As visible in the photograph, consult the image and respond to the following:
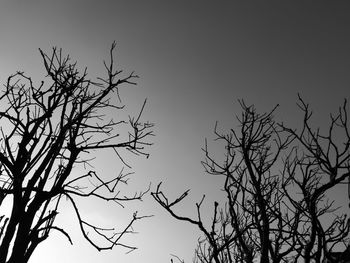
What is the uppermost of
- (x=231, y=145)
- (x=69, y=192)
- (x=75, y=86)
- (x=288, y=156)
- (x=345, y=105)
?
(x=75, y=86)

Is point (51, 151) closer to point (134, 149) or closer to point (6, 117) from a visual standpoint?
point (6, 117)

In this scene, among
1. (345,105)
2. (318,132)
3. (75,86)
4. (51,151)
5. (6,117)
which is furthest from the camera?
(75,86)

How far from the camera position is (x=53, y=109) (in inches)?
184

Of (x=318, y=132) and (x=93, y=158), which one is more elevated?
(x=93, y=158)

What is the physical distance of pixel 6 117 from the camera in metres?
4.58

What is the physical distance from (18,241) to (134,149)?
249 centimetres

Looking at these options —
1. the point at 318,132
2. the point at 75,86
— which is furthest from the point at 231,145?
the point at 75,86

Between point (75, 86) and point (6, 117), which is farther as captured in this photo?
point (75, 86)

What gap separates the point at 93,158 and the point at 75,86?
1455mm

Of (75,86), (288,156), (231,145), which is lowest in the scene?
(288,156)

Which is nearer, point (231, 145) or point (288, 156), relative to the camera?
point (288, 156)

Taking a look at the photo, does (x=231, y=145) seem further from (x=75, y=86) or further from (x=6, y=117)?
(x=6, y=117)

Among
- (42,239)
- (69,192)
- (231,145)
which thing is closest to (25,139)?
(69,192)

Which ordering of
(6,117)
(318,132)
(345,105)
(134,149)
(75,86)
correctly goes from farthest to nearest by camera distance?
(134,149) → (75,86) → (6,117) → (318,132) → (345,105)
